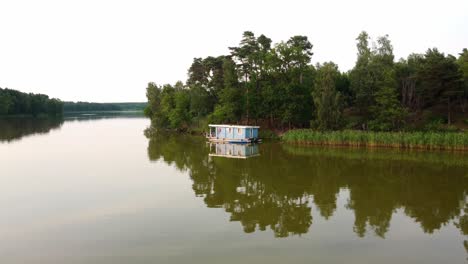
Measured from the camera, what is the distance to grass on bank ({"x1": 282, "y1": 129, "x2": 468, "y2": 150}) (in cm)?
3219

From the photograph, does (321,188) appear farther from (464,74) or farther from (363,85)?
(464,74)

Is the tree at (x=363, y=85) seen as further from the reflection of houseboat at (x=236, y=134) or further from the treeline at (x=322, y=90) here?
the reflection of houseboat at (x=236, y=134)

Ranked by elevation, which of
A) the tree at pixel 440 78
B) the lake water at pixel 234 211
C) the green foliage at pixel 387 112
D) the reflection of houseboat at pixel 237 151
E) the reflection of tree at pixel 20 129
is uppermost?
the tree at pixel 440 78

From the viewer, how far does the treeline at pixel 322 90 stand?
38844 millimetres

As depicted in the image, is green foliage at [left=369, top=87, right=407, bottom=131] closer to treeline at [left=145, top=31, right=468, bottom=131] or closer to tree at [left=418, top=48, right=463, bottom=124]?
treeline at [left=145, top=31, right=468, bottom=131]

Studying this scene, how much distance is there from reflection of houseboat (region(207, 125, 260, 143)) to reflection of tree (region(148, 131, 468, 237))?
11.1m

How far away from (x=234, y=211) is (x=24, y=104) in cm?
11883

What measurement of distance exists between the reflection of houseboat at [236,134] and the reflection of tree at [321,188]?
11.1m

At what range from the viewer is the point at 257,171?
933 inches

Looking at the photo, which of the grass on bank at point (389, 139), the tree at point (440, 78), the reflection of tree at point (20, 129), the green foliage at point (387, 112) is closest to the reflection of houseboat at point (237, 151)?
the grass on bank at point (389, 139)

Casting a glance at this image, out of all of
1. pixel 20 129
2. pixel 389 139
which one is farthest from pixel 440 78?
pixel 20 129

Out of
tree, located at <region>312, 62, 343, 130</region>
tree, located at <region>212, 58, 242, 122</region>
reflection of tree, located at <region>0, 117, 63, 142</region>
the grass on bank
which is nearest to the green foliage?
the grass on bank

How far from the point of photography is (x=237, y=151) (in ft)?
114

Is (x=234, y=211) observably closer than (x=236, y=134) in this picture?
Yes
